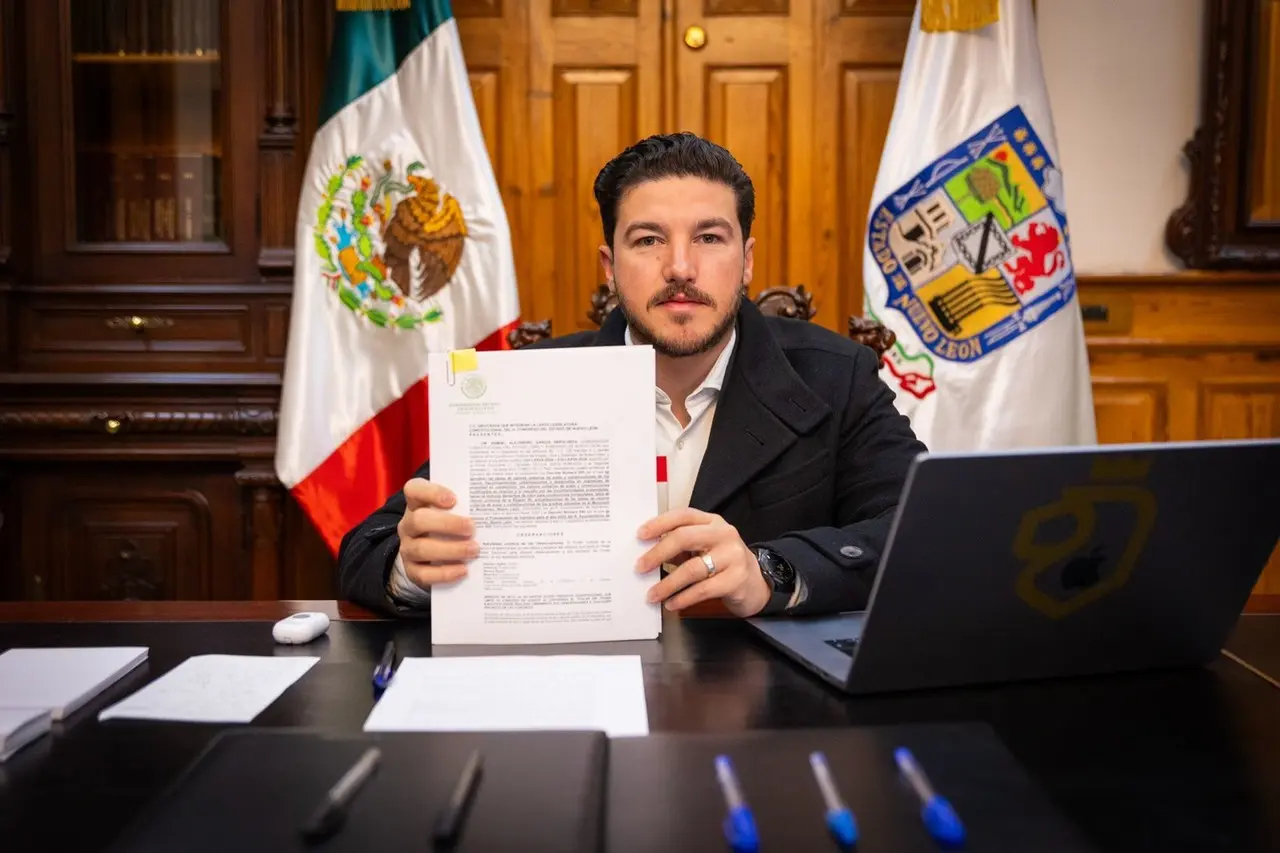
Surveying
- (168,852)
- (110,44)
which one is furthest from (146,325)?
(168,852)

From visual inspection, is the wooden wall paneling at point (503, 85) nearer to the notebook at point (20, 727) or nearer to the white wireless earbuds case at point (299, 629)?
the white wireless earbuds case at point (299, 629)

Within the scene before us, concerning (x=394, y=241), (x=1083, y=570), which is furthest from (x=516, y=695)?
(x=394, y=241)

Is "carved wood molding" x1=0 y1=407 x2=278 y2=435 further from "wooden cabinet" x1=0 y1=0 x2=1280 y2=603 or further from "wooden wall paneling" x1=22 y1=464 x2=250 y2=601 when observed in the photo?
"wooden wall paneling" x1=22 y1=464 x2=250 y2=601

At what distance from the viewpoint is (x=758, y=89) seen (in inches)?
109

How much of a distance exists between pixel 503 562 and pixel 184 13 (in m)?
2.40

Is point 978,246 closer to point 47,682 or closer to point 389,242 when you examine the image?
point 389,242

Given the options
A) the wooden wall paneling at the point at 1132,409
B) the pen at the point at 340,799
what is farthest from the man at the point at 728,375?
the wooden wall paneling at the point at 1132,409

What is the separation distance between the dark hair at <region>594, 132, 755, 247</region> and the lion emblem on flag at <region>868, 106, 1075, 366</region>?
1.07 meters

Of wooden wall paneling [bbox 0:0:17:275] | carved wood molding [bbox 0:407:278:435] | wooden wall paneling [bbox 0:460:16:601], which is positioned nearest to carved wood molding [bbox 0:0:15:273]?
wooden wall paneling [bbox 0:0:17:275]

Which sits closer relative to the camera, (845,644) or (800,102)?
(845,644)

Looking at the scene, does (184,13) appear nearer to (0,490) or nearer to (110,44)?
(110,44)

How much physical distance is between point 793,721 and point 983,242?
1975 mm

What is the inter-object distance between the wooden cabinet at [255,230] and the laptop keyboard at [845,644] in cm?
190

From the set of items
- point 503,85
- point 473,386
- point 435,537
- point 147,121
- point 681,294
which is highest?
point 503,85
